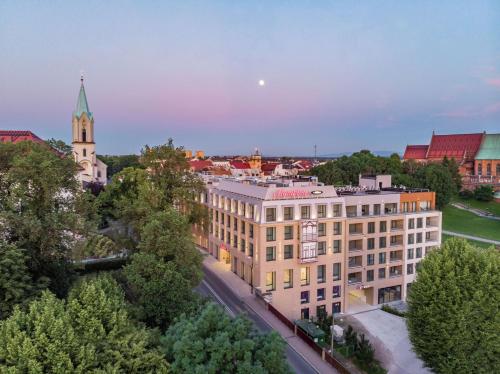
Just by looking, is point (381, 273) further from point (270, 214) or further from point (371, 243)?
point (270, 214)

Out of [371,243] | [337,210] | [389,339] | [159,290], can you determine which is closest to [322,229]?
[337,210]

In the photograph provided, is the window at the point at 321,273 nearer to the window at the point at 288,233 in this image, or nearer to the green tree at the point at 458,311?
the window at the point at 288,233

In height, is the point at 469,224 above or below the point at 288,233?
below

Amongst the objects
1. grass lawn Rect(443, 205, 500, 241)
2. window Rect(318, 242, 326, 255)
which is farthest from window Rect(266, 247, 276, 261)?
grass lawn Rect(443, 205, 500, 241)

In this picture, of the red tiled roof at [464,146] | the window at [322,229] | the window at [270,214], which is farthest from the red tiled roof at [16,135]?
the red tiled roof at [464,146]

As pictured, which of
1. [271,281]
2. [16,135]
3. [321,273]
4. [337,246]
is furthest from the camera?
[16,135]
